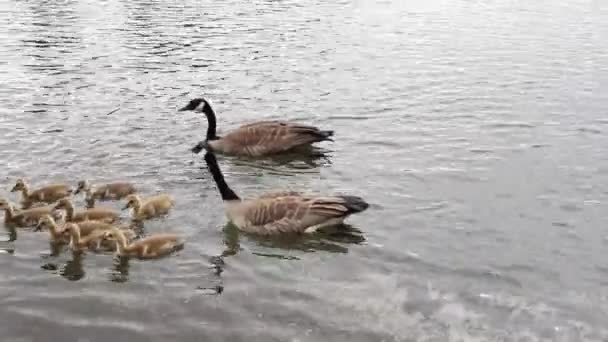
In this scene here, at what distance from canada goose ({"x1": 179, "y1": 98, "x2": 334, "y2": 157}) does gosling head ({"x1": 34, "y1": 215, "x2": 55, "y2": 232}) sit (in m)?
4.41

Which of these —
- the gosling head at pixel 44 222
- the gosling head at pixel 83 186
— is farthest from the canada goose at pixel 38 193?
the gosling head at pixel 44 222

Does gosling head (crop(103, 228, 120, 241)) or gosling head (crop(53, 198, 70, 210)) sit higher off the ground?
gosling head (crop(53, 198, 70, 210))

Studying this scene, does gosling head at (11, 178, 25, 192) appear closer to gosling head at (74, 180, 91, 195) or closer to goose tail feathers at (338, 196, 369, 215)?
gosling head at (74, 180, 91, 195)

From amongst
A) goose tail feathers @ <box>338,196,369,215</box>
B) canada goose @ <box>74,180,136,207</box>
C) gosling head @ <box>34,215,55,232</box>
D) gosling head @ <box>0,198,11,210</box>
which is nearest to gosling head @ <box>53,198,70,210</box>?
gosling head @ <box>34,215,55,232</box>

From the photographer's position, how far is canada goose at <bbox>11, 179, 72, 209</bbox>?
1137 cm

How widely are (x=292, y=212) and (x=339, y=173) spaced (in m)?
2.88

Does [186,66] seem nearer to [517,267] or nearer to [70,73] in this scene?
[70,73]

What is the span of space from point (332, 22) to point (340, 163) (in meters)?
16.1

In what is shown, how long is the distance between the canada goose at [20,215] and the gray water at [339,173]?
20 cm

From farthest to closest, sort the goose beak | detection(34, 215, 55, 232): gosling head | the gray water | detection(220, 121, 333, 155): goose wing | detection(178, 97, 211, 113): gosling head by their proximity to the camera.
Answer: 1. detection(178, 97, 211, 113): gosling head
2. the goose beak
3. detection(220, 121, 333, 155): goose wing
4. detection(34, 215, 55, 232): gosling head
5. the gray water

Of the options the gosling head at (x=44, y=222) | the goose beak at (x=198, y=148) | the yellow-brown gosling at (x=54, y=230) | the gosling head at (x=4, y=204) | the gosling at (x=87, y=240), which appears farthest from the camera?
the goose beak at (x=198, y=148)

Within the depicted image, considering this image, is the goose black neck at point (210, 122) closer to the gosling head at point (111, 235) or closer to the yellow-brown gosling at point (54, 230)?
the yellow-brown gosling at point (54, 230)

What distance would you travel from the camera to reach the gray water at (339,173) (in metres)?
8.34

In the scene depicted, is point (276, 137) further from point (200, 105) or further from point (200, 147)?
point (200, 105)
